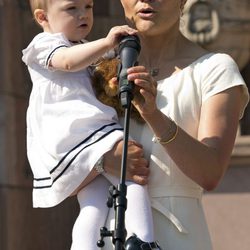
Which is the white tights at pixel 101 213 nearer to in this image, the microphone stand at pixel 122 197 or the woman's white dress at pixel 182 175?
the woman's white dress at pixel 182 175

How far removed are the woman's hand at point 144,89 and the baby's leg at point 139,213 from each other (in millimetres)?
296

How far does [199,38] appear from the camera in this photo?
7191mm

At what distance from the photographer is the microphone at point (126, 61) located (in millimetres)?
3232

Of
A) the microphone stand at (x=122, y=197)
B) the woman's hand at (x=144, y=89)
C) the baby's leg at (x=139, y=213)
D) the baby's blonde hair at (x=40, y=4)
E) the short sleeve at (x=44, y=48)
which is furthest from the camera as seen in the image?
the baby's blonde hair at (x=40, y=4)

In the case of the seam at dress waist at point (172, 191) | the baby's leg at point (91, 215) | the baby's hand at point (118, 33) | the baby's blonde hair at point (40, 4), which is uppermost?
the baby's blonde hair at point (40, 4)

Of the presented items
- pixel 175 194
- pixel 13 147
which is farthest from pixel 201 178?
pixel 13 147

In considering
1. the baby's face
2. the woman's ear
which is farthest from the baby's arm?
the woman's ear

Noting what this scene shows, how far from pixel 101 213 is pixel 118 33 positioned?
0.57 m

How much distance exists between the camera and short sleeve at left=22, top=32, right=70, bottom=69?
12.4 ft

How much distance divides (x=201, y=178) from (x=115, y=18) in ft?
14.0

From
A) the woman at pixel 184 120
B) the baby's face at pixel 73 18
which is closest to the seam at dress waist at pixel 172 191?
→ the woman at pixel 184 120

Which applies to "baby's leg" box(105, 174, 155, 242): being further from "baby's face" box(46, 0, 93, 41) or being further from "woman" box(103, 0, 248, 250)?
"baby's face" box(46, 0, 93, 41)

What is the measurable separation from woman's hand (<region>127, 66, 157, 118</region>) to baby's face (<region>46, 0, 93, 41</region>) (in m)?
0.48

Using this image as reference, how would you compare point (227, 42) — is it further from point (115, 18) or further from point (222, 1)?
point (115, 18)
